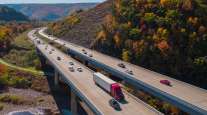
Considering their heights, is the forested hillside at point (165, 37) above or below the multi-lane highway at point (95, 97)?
above

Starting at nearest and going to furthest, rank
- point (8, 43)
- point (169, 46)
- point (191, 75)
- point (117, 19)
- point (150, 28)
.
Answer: point (191, 75) < point (169, 46) < point (150, 28) < point (117, 19) < point (8, 43)

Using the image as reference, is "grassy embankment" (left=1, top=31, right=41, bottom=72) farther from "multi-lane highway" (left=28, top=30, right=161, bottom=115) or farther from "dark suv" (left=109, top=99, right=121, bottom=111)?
"dark suv" (left=109, top=99, right=121, bottom=111)

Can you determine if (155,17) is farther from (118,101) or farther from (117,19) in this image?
(118,101)

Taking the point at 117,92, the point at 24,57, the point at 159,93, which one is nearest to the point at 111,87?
the point at 117,92

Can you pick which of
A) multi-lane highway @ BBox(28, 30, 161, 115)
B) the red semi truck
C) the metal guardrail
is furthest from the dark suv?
the metal guardrail

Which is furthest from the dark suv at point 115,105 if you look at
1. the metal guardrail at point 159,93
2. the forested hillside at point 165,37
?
the forested hillside at point 165,37

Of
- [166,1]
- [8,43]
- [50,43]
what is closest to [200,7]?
[166,1]

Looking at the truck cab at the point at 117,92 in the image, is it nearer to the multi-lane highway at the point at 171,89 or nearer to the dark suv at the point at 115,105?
the dark suv at the point at 115,105

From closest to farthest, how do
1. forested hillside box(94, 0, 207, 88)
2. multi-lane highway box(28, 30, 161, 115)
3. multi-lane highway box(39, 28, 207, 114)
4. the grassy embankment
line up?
multi-lane highway box(28, 30, 161, 115) → multi-lane highway box(39, 28, 207, 114) → forested hillside box(94, 0, 207, 88) → the grassy embankment
